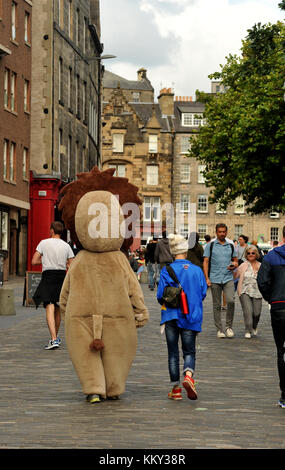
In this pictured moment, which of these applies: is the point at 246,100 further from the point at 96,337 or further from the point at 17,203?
the point at 96,337

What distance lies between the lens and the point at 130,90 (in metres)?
108

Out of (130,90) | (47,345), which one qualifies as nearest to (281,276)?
(47,345)

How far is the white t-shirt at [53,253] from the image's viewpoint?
43.4ft

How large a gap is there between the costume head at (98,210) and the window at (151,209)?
249 feet

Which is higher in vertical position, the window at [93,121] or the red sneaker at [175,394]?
the window at [93,121]

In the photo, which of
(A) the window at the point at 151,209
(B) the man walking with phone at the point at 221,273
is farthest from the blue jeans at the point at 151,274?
(A) the window at the point at 151,209

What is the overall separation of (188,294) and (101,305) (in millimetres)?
909

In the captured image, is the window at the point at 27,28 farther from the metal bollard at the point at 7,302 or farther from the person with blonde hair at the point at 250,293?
the person with blonde hair at the point at 250,293

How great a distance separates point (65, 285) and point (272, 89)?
28.3m

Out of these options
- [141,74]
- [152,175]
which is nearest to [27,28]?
[152,175]

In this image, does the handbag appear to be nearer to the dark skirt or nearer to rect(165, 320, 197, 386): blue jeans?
rect(165, 320, 197, 386): blue jeans

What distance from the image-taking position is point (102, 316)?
28.5ft

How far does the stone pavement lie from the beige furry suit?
0.28m
